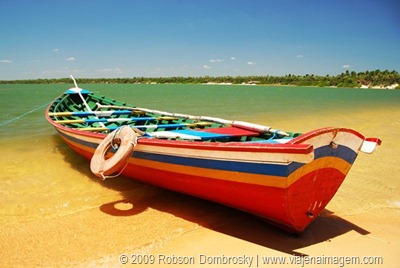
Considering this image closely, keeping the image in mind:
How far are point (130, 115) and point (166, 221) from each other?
583 cm

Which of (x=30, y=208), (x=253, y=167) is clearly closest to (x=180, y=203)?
(x=253, y=167)

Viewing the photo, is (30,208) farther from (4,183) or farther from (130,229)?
(130,229)

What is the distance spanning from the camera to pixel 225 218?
4.64 meters

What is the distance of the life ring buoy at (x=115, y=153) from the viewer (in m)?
4.43

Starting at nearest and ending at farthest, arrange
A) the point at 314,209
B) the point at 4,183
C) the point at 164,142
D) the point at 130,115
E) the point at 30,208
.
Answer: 1. the point at 314,209
2. the point at 164,142
3. the point at 30,208
4. the point at 4,183
5. the point at 130,115

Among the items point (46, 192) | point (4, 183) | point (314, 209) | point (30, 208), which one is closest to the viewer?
point (314, 209)

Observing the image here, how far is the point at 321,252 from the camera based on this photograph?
3668 millimetres

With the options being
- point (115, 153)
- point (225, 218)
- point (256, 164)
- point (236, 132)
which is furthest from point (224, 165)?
point (236, 132)

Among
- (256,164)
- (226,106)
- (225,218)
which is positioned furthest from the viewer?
(226,106)

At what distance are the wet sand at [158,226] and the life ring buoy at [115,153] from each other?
0.87 metres

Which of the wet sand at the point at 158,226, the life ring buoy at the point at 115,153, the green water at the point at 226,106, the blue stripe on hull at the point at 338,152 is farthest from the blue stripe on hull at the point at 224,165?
the green water at the point at 226,106

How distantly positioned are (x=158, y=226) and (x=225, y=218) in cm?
108

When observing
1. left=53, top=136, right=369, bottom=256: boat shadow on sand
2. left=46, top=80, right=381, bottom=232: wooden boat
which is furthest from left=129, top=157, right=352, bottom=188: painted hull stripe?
left=53, top=136, right=369, bottom=256: boat shadow on sand

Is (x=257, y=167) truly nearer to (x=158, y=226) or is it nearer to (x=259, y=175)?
(x=259, y=175)
